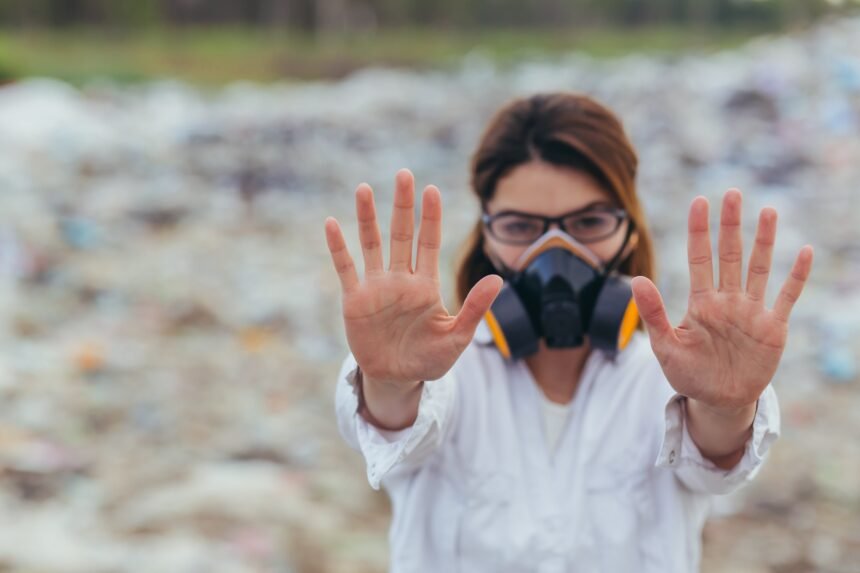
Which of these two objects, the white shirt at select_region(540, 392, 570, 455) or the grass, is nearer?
the white shirt at select_region(540, 392, 570, 455)

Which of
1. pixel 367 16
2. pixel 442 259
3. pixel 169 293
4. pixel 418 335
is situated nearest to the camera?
pixel 418 335

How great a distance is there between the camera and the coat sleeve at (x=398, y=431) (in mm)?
1437

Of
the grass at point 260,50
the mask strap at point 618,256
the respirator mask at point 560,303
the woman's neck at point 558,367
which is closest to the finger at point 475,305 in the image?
the respirator mask at point 560,303

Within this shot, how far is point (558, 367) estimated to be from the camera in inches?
68.4

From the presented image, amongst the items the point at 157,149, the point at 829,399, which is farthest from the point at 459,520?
the point at 157,149

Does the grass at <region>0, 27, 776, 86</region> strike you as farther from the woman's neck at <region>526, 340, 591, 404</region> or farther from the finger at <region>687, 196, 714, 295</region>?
the finger at <region>687, 196, 714, 295</region>

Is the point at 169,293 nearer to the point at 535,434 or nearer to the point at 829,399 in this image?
the point at 829,399

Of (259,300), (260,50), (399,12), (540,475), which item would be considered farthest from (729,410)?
(399,12)

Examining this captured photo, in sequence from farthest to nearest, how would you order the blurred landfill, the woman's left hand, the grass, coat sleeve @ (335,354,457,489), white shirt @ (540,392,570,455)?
the grass < the blurred landfill < white shirt @ (540,392,570,455) < coat sleeve @ (335,354,457,489) < the woman's left hand

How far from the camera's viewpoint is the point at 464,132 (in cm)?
1153

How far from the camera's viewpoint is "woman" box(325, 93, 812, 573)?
1.36 metres

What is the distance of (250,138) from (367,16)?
2143 centimetres

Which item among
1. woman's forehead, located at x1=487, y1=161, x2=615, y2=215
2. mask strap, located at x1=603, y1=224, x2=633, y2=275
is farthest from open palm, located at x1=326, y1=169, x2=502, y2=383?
mask strap, located at x1=603, y1=224, x2=633, y2=275

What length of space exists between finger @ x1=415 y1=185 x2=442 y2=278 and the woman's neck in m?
0.39
